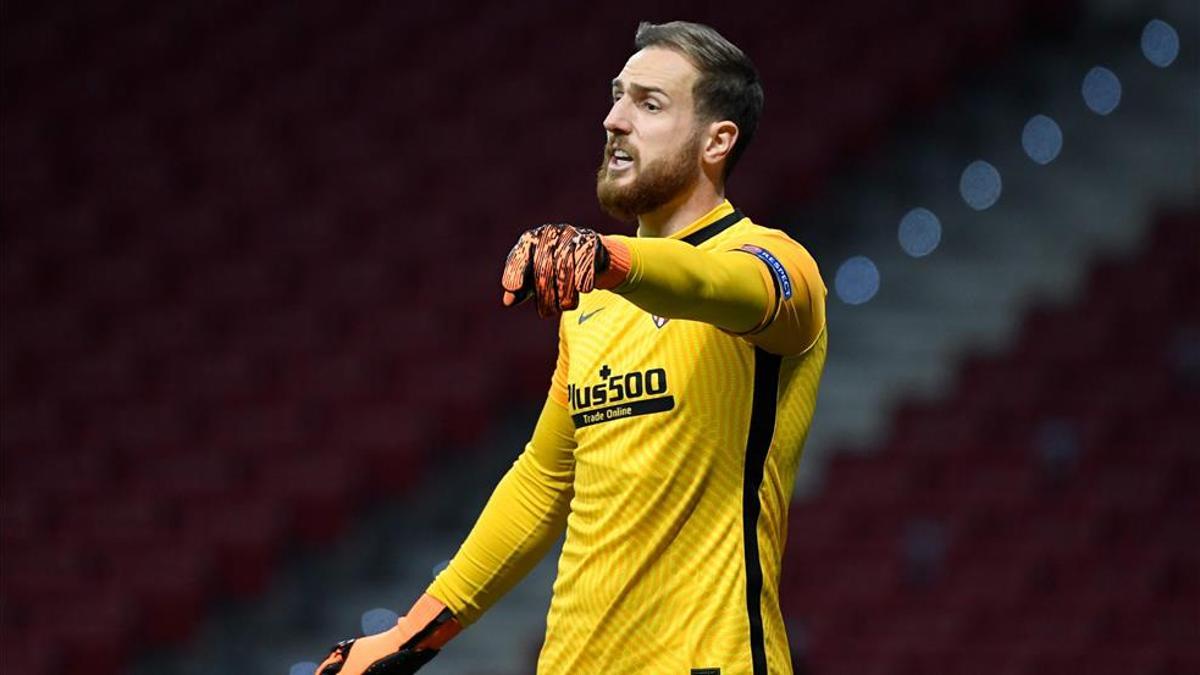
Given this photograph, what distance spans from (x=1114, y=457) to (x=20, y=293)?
198 inches

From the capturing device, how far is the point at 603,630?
2.71 meters

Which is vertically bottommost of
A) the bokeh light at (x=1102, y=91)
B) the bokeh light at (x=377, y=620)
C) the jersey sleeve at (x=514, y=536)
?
the bokeh light at (x=377, y=620)

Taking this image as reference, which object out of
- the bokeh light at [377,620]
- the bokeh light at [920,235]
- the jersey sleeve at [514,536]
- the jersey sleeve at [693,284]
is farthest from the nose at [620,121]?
the bokeh light at [920,235]

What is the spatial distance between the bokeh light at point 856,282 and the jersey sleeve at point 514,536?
6277 millimetres

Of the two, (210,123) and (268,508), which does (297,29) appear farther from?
(268,508)

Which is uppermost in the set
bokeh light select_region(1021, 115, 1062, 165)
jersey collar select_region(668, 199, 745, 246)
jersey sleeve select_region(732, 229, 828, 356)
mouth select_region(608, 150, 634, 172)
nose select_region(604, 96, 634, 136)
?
bokeh light select_region(1021, 115, 1062, 165)

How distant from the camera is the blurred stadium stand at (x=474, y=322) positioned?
23.6 ft

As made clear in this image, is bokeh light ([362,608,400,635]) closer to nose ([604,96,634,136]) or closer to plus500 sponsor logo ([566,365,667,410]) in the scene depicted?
plus500 sponsor logo ([566,365,667,410])

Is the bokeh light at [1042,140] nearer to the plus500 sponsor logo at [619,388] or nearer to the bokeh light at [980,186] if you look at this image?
the bokeh light at [980,186]

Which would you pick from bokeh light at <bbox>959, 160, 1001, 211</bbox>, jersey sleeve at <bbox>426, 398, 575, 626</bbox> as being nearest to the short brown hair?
jersey sleeve at <bbox>426, 398, 575, 626</bbox>

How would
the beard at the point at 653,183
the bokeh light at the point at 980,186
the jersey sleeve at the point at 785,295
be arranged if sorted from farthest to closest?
1. the bokeh light at the point at 980,186
2. the beard at the point at 653,183
3. the jersey sleeve at the point at 785,295

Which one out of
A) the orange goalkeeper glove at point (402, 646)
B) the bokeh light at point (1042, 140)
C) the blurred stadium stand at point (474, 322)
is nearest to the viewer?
the orange goalkeeper glove at point (402, 646)

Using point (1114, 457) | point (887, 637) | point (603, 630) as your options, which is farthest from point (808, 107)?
point (603, 630)

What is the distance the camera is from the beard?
278 centimetres
